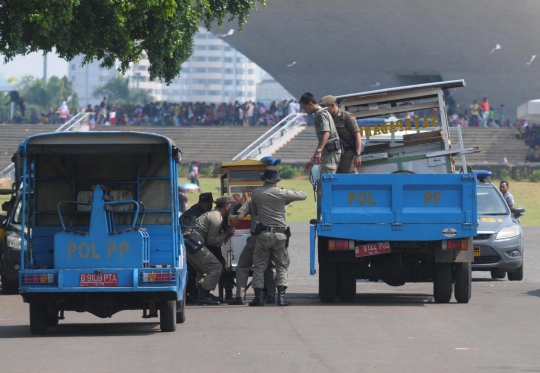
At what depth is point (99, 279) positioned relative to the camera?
10.2 m

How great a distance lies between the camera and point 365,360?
343 inches

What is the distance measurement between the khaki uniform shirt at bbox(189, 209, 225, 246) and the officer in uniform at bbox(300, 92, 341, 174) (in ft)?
4.45

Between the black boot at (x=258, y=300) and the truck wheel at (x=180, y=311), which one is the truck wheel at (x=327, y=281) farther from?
the truck wheel at (x=180, y=311)

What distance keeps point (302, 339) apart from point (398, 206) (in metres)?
3.39

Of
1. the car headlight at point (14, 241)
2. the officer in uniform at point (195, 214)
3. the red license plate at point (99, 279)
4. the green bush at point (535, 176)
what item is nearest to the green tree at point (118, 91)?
the green bush at point (535, 176)

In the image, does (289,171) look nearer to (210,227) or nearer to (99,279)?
(210,227)

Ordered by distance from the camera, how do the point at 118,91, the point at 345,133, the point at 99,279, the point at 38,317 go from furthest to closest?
the point at 118,91
the point at 345,133
the point at 38,317
the point at 99,279

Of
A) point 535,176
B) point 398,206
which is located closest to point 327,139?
point 398,206

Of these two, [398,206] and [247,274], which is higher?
[398,206]

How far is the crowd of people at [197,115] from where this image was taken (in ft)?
185

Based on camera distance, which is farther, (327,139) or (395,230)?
(327,139)

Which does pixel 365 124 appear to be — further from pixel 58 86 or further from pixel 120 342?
pixel 58 86

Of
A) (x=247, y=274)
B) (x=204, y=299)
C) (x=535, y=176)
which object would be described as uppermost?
(x=535, y=176)

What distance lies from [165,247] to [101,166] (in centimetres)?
116
